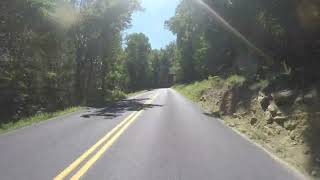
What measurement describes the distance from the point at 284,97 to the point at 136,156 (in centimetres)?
737

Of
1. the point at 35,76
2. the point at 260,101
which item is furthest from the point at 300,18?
the point at 35,76

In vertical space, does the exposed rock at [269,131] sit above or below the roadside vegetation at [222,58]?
below

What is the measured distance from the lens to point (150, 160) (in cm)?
898

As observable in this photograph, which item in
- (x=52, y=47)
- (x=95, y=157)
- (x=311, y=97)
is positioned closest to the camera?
(x=95, y=157)

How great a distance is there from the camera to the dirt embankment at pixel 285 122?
9.70 meters

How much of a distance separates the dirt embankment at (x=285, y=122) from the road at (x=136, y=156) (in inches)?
25.2

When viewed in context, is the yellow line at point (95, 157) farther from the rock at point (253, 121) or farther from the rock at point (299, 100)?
the rock at point (299, 100)

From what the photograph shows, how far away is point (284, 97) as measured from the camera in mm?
14898

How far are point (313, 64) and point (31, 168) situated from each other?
11.8 meters

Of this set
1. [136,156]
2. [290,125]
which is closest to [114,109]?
[290,125]

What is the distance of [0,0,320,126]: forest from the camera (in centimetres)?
1616

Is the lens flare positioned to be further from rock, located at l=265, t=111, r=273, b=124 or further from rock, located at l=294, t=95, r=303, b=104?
rock, located at l=294, t=95, r=303, b=104

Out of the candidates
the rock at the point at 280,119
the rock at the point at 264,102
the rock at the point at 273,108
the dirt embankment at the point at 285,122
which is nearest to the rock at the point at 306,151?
the dirt embankment at the point at 285,122

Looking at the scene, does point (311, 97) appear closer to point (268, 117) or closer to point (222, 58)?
point (268, 117)
